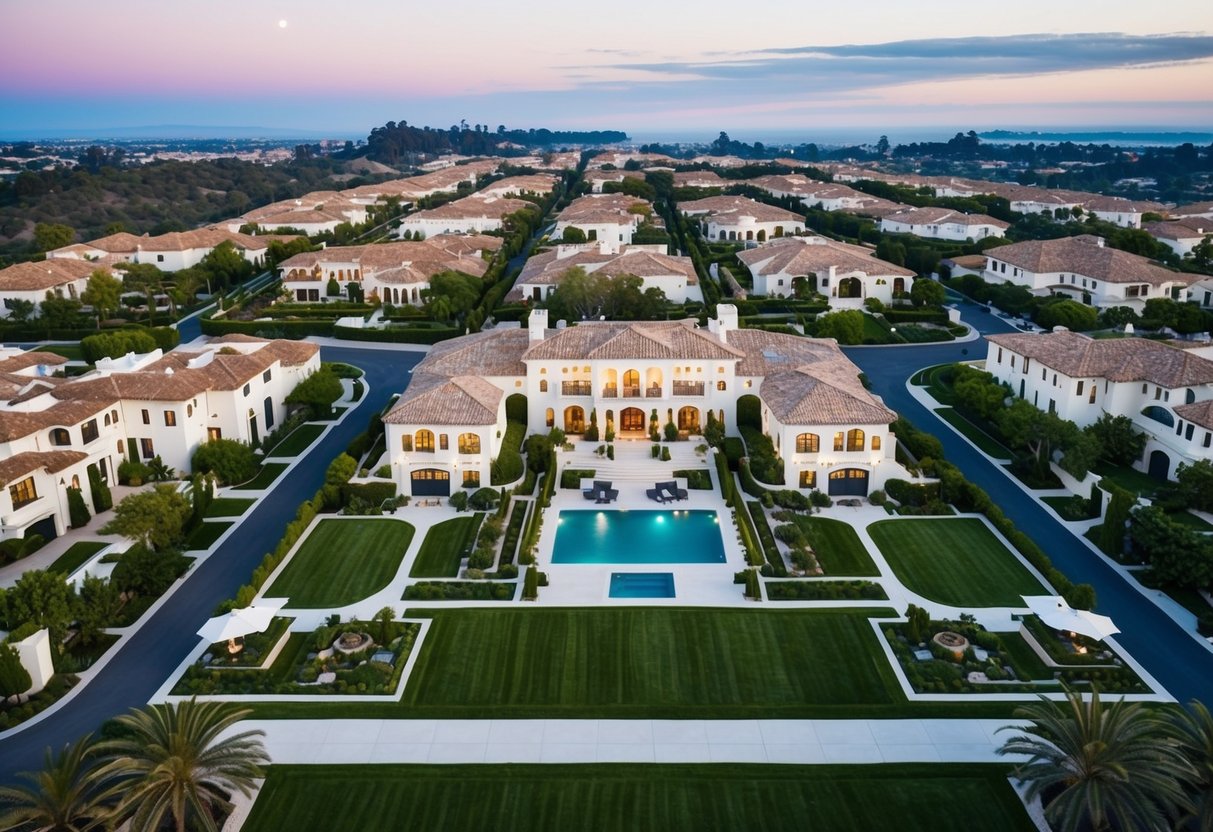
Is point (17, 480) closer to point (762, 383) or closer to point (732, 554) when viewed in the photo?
point (732, 554)

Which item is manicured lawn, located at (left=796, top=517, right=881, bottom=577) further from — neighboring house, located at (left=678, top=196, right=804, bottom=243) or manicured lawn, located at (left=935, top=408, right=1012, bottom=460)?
neighboring house, located at (left=678, top=196, right=804, bottom=243)

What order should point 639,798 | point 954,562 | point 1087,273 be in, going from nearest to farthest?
point 639,798, point 954,562, point 1087,273

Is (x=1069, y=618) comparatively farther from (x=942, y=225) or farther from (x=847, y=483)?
(x=942, y=225)

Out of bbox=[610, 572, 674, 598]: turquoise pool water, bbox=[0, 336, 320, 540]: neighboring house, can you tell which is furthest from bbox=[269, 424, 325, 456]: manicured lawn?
bbox=[610, 572, 674, 598]: turquoise pool water

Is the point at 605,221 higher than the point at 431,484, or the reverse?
the point at 605,221

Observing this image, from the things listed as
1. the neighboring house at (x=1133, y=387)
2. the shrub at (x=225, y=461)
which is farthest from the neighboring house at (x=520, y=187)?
the neighboring house at (x=1133, y=387)

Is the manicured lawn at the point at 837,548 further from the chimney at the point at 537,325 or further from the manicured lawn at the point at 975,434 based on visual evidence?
the chimney at the point at 537,325

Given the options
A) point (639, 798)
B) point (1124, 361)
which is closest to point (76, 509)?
point (639, 798)
